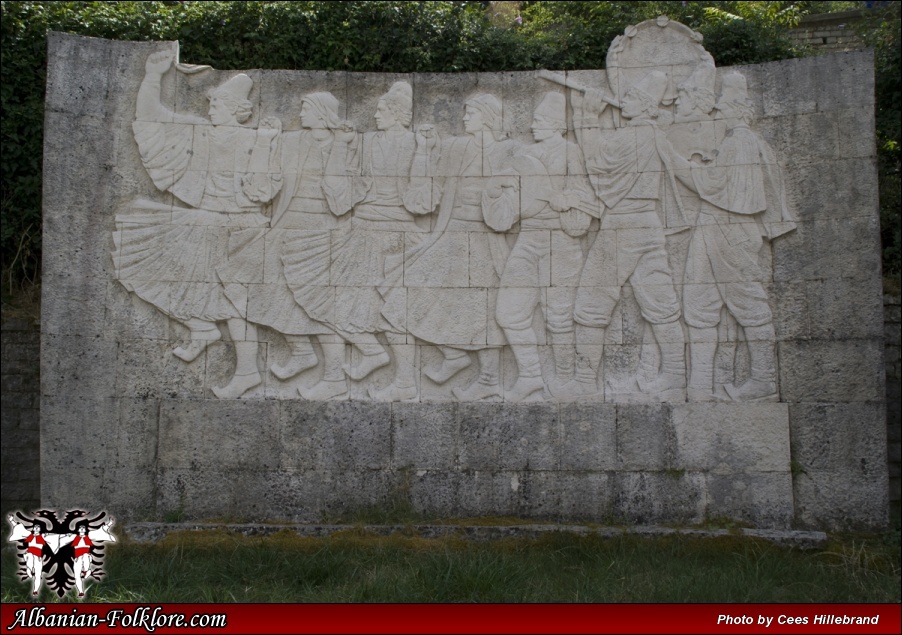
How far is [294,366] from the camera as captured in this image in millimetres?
7668

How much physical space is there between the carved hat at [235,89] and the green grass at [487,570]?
3938 mm

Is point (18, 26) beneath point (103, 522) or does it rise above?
above

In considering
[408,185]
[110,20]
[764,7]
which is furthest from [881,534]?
[110,20]

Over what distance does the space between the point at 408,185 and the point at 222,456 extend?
2970mm

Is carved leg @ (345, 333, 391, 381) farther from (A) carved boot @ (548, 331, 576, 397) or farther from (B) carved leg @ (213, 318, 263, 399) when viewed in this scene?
(A) carved boot @ (548, 331, 576, 397)

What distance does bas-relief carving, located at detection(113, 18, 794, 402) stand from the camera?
758 centimetres

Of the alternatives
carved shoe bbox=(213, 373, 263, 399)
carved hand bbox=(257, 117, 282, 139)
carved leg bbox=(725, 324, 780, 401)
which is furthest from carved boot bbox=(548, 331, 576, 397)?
carved hand bbox=(257, 117, 282, 139)

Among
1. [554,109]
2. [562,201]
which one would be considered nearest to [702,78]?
[554,109]

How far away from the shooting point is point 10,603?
6.04m

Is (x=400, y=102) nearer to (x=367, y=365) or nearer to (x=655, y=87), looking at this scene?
(x=655, y=87)

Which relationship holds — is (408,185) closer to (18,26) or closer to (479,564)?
(479,564)

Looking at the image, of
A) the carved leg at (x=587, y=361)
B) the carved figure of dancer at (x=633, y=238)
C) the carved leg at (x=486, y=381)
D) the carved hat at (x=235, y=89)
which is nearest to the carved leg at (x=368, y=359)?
the carved leg at (x=486, y=381)

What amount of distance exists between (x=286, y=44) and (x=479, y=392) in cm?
482

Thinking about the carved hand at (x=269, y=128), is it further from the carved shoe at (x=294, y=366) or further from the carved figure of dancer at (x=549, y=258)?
the carved figure of dancer at (x=549, y=258)
